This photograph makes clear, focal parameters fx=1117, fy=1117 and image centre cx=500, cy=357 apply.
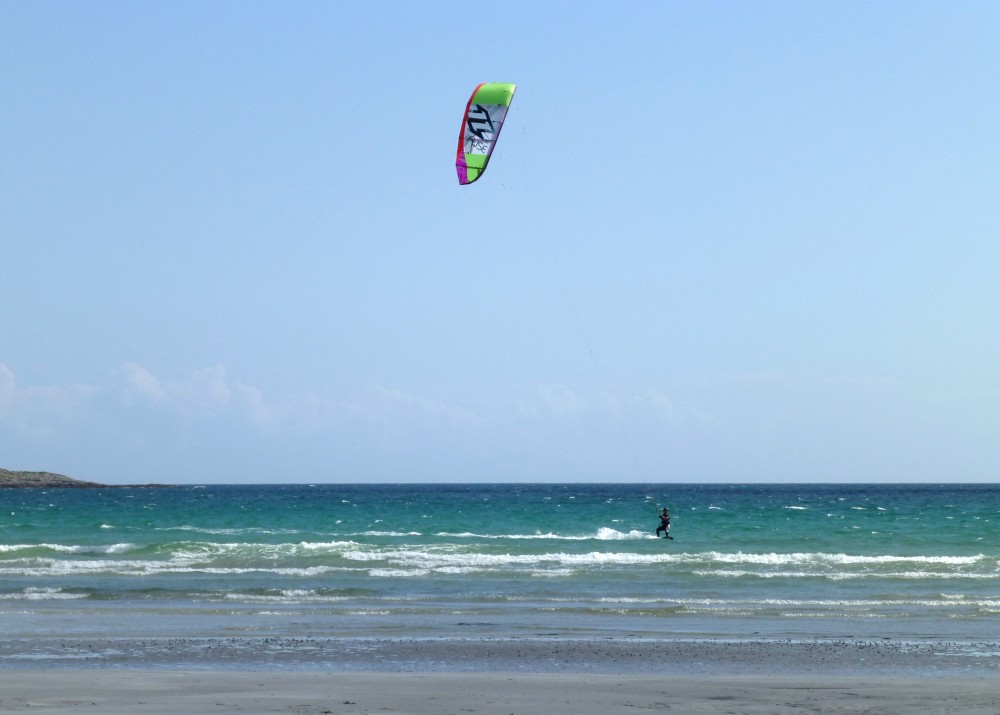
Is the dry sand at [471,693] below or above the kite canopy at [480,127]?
below

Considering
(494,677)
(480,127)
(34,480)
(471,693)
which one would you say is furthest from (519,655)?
(34,480)

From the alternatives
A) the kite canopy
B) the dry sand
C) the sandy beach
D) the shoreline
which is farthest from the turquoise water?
the kite canopy

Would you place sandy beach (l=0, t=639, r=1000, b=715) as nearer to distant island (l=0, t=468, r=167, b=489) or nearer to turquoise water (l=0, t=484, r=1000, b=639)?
turquoise water (l=0, t=484, r=1000, b=639)

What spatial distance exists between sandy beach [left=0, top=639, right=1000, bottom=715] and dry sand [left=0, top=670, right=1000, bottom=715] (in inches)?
0.8

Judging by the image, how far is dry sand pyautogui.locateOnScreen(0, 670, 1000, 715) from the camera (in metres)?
10.6

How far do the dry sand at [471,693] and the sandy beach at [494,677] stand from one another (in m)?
0.02

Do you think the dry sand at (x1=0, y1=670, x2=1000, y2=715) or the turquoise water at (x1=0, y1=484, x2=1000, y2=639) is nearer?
the dry sand at (x1=0, y1=670, x2=1000, y2=715)

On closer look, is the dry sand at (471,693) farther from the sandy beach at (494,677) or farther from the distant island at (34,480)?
the distant island at (34,480)

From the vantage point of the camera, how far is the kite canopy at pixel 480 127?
22328 mm

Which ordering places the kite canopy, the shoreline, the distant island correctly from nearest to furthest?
the shoreline → the kite canopy → the distant island

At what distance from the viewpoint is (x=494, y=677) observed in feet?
40.9

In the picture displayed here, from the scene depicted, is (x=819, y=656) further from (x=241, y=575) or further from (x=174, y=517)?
(x=174, y=517)

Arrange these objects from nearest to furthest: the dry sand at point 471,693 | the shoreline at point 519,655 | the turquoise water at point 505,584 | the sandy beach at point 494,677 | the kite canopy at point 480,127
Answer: the dry sand at point 471,693 → the sandy beach at point 494,677 → the shoreline at point 519,655 → the turquoise water at point 505,584 → the kite canopy at point 480,127

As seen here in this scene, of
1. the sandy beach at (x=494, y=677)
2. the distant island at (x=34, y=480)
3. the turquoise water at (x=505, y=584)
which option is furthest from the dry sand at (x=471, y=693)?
the distant island at (x=34, y=480)
